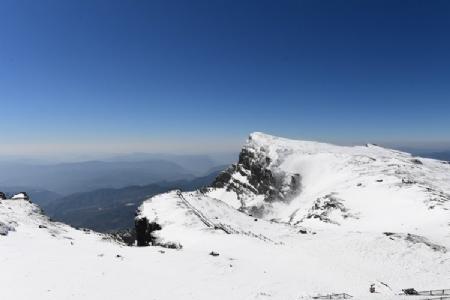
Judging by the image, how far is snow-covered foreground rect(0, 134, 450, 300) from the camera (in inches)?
1169

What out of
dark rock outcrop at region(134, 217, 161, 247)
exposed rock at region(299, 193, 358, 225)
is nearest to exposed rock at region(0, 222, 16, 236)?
dark rock outcrop at region(134, 217, 161, 247)

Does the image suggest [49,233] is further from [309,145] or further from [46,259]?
[309,145]

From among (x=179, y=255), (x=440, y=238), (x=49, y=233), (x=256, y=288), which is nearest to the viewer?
(x=256, y=288)

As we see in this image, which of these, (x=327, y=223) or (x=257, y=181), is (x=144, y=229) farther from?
(x=257, y=181)

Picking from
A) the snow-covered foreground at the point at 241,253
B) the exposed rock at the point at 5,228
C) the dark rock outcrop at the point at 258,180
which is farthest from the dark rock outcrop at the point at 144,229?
the dark rock outcrop at the point at 258,180

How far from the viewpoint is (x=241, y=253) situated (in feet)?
144

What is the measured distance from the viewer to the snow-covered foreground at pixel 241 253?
2969cm

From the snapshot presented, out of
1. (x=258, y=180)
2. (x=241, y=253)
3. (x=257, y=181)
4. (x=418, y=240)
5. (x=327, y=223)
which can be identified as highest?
(x=418, y=240)

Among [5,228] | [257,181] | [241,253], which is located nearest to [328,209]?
[241,253]

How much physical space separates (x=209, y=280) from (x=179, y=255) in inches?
328

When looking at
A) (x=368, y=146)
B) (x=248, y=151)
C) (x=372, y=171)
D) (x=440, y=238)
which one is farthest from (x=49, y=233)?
(x=368, y=146)

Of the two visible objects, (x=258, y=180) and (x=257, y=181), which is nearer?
(x=258, y=180)

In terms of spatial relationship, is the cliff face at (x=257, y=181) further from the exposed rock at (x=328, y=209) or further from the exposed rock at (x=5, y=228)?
the exposed rock at (x=5, y=228)

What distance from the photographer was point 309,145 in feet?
557
